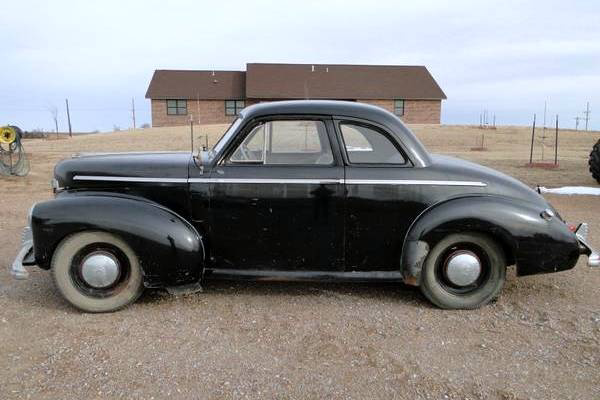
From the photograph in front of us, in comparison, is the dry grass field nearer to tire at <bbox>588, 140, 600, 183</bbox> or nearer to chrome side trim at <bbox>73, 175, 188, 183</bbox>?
chrome side trim at <bbox>73, 175, 188, 183</bbox>

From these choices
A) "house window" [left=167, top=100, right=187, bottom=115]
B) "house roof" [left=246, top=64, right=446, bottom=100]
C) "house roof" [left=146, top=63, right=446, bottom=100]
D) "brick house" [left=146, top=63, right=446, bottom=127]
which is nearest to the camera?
"house roof" [left=246, top=64, right=446, bottom=100]

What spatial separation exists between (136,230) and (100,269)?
434 millimetres

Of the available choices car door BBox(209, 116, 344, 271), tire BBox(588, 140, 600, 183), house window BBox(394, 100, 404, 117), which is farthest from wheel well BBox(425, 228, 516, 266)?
house window BBox(394, 100, 404, 117)

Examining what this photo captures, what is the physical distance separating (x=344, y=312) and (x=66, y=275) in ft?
7.24

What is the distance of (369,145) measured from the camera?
3982 mm

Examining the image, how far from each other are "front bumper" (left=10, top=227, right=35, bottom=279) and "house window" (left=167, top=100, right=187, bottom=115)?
36.9 meters

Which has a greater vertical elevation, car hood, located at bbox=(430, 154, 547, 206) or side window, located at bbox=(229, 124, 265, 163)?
side window, located at bbox=(229, 124, 265, 163)

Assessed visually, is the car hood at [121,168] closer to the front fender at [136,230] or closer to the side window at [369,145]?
the front fender at [136,230]

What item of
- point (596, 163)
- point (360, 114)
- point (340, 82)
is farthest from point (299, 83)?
point (360, 114)

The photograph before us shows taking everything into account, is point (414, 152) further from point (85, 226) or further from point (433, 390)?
point (85, 226)

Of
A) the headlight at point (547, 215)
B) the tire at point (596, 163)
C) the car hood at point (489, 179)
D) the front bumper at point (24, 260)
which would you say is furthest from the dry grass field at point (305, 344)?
the tire at point (596, 163)

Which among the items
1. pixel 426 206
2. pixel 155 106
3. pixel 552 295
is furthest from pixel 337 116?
pixel 155 106

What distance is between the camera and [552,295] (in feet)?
14.1

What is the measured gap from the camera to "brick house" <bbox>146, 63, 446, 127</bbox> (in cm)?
3872
